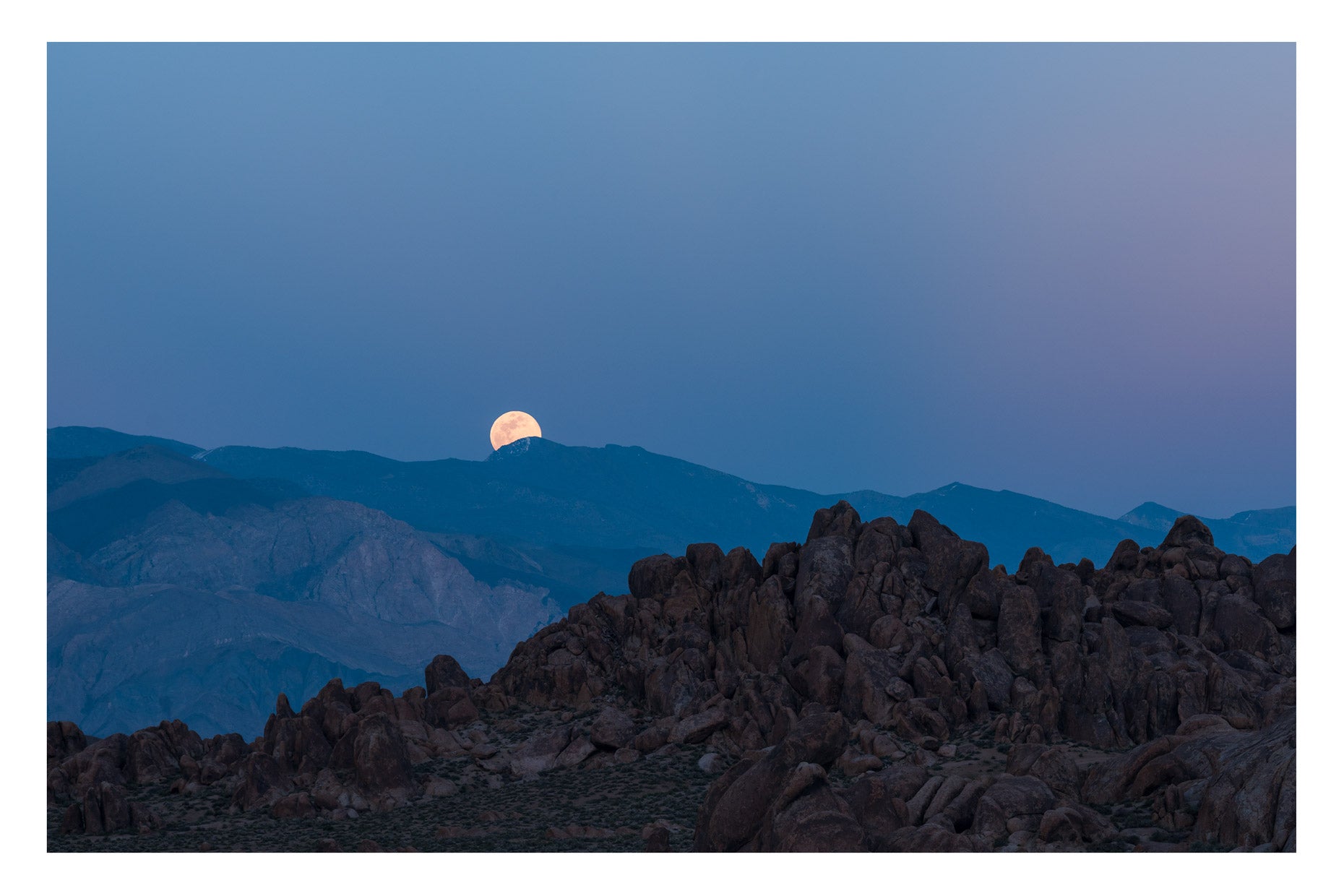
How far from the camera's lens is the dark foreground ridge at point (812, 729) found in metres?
43.8

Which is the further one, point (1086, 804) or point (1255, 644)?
point (1255, 644)

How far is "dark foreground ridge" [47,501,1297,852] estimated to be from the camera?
43.8 meters

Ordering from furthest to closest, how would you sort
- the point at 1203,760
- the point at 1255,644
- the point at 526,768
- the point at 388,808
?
1. the point at 1255,644
2. the point at 526,768
3. the point at 388,808
4. the point at 1203,760

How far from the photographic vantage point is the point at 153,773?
72.9 metres

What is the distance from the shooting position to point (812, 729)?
168 ft

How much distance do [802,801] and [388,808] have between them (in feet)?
106

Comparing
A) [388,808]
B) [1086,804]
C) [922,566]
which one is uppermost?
[922,566]
